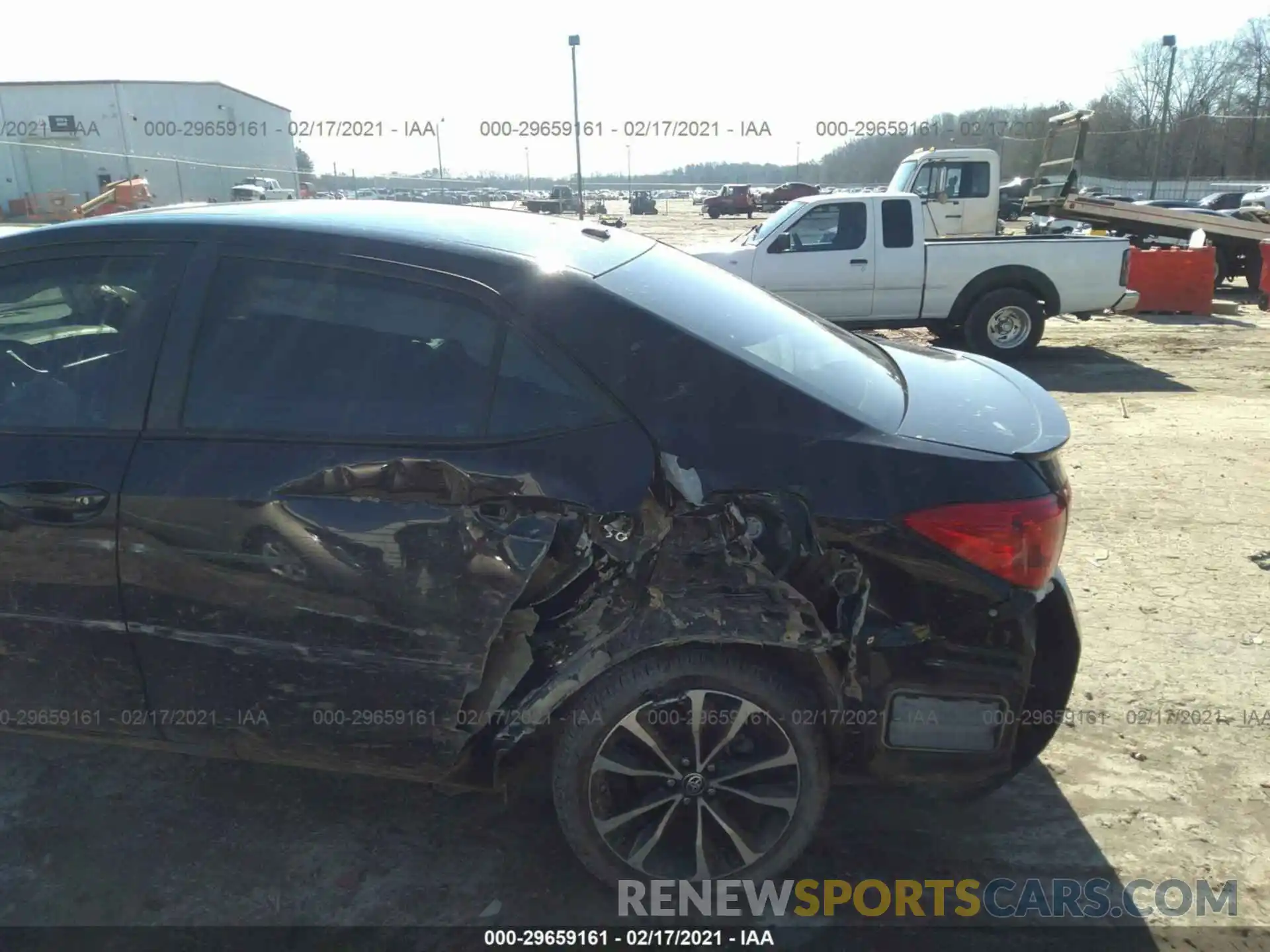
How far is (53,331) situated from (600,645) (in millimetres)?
2189

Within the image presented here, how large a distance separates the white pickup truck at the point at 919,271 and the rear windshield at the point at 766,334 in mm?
7526

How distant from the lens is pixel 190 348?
8.22 ft

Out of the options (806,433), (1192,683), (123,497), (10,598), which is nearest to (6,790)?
(10,598)

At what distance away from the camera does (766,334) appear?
2.78 meters

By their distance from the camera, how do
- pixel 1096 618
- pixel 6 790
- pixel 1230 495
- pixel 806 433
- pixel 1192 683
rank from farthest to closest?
1. pixel 1230 495
2. pixel 1096 618
3. pixel 1192 683
4. pixel 6 790
5. pixel 806 433

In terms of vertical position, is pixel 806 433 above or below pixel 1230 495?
above

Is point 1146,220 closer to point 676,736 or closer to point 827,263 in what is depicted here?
point 827,263

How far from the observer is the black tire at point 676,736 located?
2375 millimetres

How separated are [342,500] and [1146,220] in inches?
661

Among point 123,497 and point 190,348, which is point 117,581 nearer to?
point 123,497

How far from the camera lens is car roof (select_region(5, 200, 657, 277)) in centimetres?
257

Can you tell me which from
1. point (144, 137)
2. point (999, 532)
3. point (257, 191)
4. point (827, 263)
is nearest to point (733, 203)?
point (257, 191)

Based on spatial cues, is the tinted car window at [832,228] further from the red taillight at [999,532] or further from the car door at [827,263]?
the red taillight at [999,532]

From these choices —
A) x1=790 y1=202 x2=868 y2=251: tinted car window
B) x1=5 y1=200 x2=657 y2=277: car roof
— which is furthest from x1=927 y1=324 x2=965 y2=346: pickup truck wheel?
x1=5 y1=200 x2=657 y2=277: car roof
